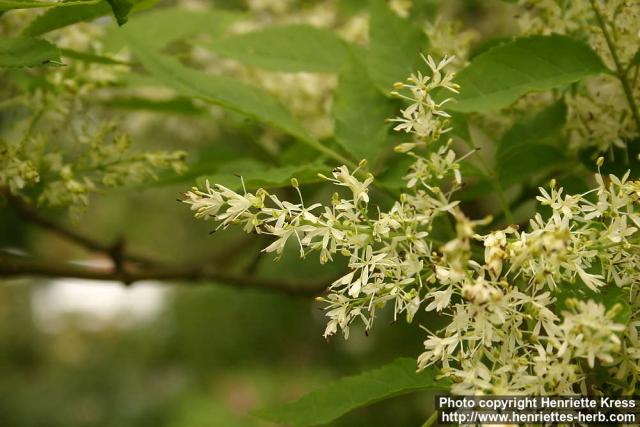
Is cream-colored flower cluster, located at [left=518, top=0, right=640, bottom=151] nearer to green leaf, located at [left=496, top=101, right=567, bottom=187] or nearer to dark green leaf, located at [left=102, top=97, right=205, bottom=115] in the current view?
green leaf, located at [left=496, top=101, right=567, bottom=187]

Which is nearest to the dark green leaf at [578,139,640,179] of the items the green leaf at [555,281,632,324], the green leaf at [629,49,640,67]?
the green leaf at [629,49,640,67]

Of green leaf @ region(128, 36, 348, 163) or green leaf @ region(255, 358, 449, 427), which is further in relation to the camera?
green leaf @ region(128, 36, 348, 163)

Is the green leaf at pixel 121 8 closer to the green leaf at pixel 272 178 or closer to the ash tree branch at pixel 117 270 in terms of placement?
the green leaf at pixel 272 178

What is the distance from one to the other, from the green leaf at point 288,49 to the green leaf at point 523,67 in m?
0.32

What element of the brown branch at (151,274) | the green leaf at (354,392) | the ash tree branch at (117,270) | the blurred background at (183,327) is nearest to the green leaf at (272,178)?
the green leaf at (354,392)

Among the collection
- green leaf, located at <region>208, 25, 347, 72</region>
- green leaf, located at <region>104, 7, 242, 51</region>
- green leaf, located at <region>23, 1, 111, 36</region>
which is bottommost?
green leaf, located at <region>23, 1, 111, 36</region>

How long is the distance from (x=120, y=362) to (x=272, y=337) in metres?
1.22

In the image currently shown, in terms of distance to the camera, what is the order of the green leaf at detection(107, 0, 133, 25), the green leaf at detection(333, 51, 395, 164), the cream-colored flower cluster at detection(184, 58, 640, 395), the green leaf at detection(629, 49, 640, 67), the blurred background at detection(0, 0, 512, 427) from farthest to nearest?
the blurred background at detection(0, 0, 512, 427) < the green leaf at detection(333, 51, 395, 164) < the green leaf at detection(629, 49, 640, 67) < the green leaf at detection(107, 0, 133, 25) < the cream-colored flower cluster at detection(184, 58, 640, 395)

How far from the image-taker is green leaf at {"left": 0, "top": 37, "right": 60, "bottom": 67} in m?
0.78

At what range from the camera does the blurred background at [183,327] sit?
2203 millimetres

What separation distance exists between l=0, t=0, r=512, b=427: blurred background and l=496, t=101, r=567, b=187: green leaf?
699 millimetres

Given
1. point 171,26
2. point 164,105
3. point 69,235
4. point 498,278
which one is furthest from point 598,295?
point 69,235

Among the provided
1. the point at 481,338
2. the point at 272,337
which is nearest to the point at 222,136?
the point at 481,338

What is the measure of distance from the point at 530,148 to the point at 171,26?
738 mm
